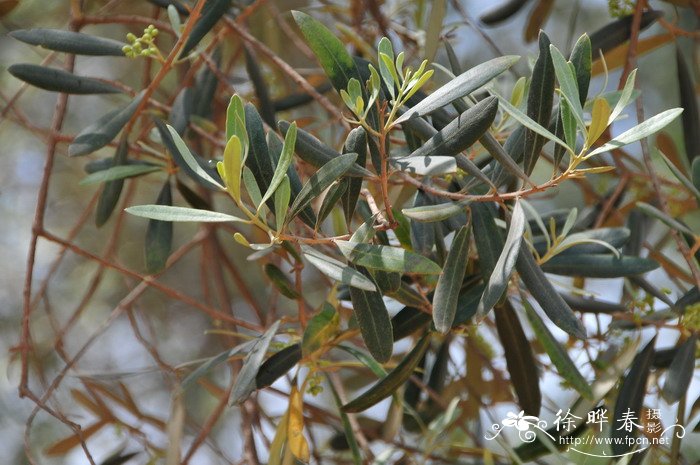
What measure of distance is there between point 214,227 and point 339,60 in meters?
0.69

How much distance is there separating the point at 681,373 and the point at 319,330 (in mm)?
415

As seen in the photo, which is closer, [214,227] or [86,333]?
[214,227]

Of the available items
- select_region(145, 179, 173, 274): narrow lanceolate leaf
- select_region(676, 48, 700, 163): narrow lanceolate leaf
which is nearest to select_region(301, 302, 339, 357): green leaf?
select_region(145, 179, 173, 274): narrow lanceolate leaf

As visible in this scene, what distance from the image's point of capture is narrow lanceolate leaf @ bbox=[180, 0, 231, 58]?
2.81ft

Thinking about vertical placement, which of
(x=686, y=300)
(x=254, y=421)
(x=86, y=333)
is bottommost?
(x=86, y=333)

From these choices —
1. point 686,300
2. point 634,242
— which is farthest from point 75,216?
point 686,300

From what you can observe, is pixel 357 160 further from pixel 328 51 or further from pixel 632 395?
pixel 632 395

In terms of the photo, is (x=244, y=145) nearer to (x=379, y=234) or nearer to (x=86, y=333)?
(x=379, y=234)

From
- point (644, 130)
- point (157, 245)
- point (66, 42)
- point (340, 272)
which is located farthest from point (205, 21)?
point (644, 130)

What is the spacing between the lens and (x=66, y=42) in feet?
2.86

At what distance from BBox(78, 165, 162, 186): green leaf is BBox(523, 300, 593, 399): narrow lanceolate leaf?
1.49ft

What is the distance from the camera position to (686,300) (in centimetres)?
87

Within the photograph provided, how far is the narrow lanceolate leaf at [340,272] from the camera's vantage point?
→ 63cm

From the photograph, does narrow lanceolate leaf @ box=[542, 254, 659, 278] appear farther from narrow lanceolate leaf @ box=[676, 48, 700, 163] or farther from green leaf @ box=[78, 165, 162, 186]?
green leaf @ box=[78, 165, 162, 186]
